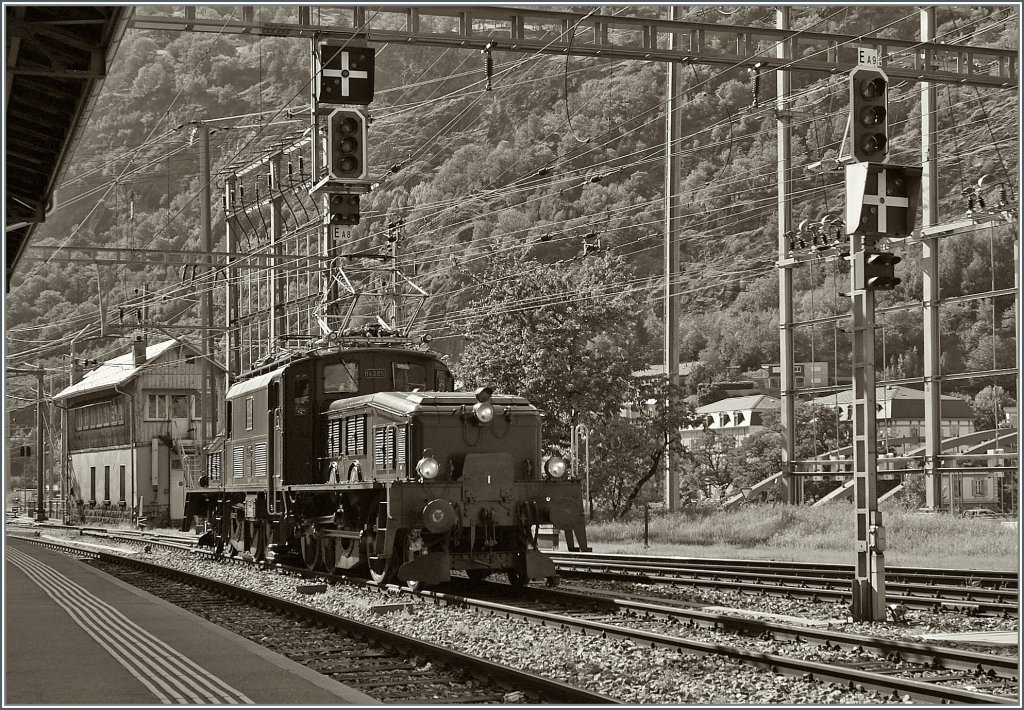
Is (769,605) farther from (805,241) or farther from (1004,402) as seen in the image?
(1004,402)

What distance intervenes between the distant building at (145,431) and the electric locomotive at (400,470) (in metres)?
30.1

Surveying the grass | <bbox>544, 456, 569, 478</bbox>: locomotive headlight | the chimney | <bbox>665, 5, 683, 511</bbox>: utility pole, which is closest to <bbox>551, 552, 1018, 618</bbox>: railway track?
<bbox>544, 456, 569, 478</bbox>: locomotive headlight

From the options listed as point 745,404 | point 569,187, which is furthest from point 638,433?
point 745,404

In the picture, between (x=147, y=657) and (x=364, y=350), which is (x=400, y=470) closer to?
(x=364, y=350)

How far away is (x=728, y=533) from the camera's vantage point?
30125 mm

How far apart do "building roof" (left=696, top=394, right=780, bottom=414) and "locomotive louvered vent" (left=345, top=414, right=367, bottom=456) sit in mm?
72490

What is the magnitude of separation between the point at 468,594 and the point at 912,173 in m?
7.97

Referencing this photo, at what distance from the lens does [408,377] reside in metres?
18.9

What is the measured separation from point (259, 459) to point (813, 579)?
955 cm

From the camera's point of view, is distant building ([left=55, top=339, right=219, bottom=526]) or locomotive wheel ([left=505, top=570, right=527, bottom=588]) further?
distant building ([left=55, top=339, right=219, bottom=526])

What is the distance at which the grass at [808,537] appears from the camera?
23.5m

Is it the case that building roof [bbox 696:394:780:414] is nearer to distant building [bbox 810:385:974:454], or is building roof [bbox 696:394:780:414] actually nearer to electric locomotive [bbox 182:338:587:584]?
distant building [bbox 810:385:974:454]

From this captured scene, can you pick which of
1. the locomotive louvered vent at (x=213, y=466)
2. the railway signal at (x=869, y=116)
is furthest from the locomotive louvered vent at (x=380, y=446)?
the locomotive louvered vent at (x=213, y=466)

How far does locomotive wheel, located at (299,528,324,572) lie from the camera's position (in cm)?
2033
